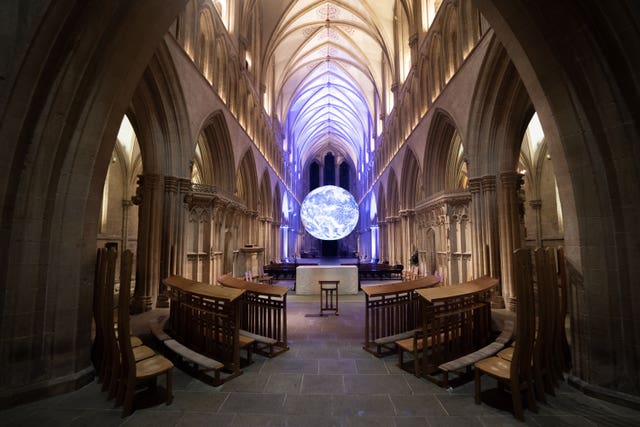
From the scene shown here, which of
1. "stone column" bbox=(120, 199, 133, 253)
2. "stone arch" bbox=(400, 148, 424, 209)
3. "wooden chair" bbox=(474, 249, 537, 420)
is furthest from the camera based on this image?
"stone arch" bbox=(400, 148, 424, 209)

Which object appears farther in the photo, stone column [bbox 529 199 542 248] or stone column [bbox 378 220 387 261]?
stone column [bbox 378 220 387 261]

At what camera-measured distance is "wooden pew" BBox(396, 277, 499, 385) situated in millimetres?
3383

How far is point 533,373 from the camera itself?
2.91 m

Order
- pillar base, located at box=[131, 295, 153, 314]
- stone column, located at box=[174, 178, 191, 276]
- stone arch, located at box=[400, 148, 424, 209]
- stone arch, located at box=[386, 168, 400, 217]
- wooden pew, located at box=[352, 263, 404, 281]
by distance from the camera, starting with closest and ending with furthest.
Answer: pillar base, located at box=[131, 295, 153, 314] → stone column, located at box=[174, 178, 191, 276] → wooden pew, located at box=[352, 263, 404, 281] → stone arch, located at box=[400, 148, 424, 209] → stone arch, located at box=[386, 168, 400, 217]

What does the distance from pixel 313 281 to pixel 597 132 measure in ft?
24.4

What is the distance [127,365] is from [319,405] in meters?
1.86

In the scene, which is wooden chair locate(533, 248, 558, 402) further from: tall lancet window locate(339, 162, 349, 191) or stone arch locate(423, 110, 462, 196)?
tall lancet window locate(339, 162, 349, 191)

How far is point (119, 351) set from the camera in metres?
2.99

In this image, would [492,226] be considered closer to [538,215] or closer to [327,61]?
[538,215]

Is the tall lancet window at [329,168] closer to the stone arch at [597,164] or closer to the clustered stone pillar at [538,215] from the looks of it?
the clustered stone pillar at [538,215]

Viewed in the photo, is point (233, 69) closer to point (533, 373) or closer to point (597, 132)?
point (597, 132)

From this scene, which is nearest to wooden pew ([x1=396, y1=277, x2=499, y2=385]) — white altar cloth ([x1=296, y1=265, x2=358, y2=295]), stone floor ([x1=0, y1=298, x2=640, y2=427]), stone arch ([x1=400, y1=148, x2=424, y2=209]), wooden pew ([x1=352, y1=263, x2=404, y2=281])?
stone floor ([x1=0, y1=298, x2=640, y2=427])

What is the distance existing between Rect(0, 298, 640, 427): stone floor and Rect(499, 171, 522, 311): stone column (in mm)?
3606

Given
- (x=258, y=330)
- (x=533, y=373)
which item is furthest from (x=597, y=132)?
(x=258, y=330)
